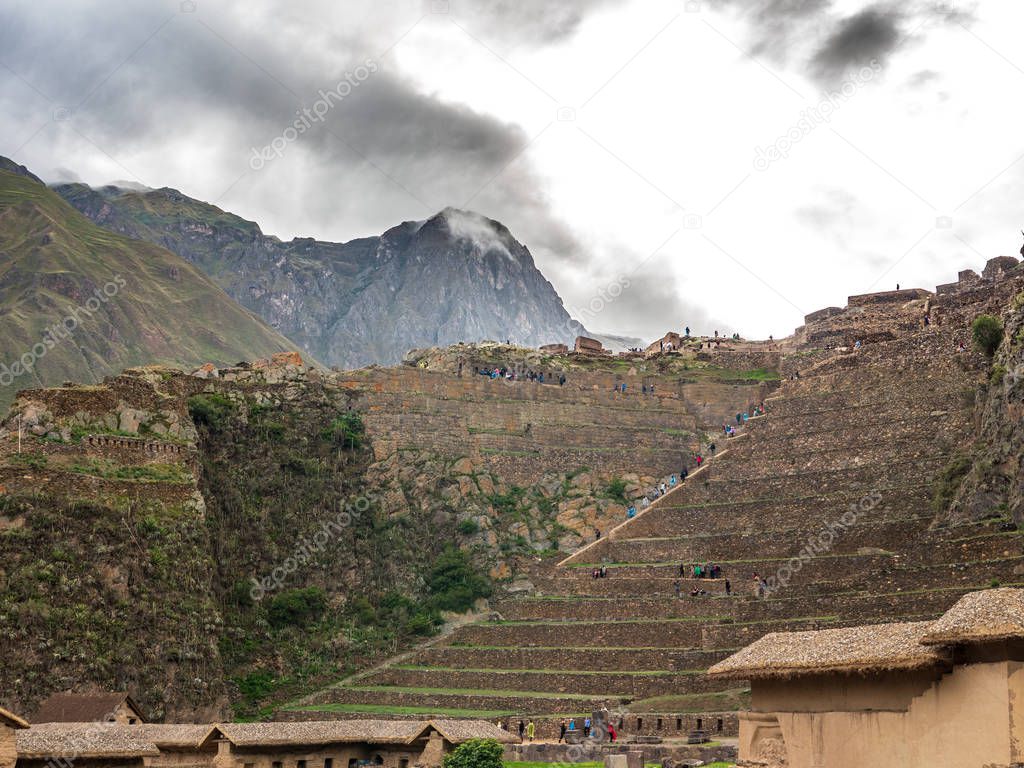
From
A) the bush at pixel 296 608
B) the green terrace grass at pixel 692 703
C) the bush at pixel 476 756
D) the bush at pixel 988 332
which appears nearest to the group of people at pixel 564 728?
the green terrace grass at pixel 692 703

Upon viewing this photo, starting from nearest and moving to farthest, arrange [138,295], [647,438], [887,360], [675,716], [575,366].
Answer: [675,716]
[887,360]
[647,438]
[575,366]
[138,295]

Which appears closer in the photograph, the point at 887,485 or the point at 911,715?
the point at 911,715

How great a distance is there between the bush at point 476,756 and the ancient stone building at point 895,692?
1181 centimetres

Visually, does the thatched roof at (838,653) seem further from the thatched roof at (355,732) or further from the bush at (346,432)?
the bush at (346,432)

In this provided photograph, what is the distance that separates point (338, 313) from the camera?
4852 inches

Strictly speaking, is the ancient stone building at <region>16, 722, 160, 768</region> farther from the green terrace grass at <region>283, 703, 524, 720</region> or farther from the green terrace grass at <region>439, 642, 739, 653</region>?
the green terrace grass at <region>439, 642, 739, 653</region>

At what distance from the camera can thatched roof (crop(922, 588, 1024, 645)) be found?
47.5 feet

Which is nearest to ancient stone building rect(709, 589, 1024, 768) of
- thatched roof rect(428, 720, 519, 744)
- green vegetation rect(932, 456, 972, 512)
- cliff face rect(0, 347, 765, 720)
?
thatched roof rect(428, 720, 519, 744)

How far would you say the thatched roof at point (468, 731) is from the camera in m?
33.0

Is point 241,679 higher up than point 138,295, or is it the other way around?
point 138,295

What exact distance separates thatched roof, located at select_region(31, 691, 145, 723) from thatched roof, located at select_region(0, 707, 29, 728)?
1144 centimetres

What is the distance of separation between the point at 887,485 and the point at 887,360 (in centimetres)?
1056

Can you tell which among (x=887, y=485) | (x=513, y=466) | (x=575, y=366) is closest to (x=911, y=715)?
(x=887, y=485)

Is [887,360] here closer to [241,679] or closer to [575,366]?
[575,366]
